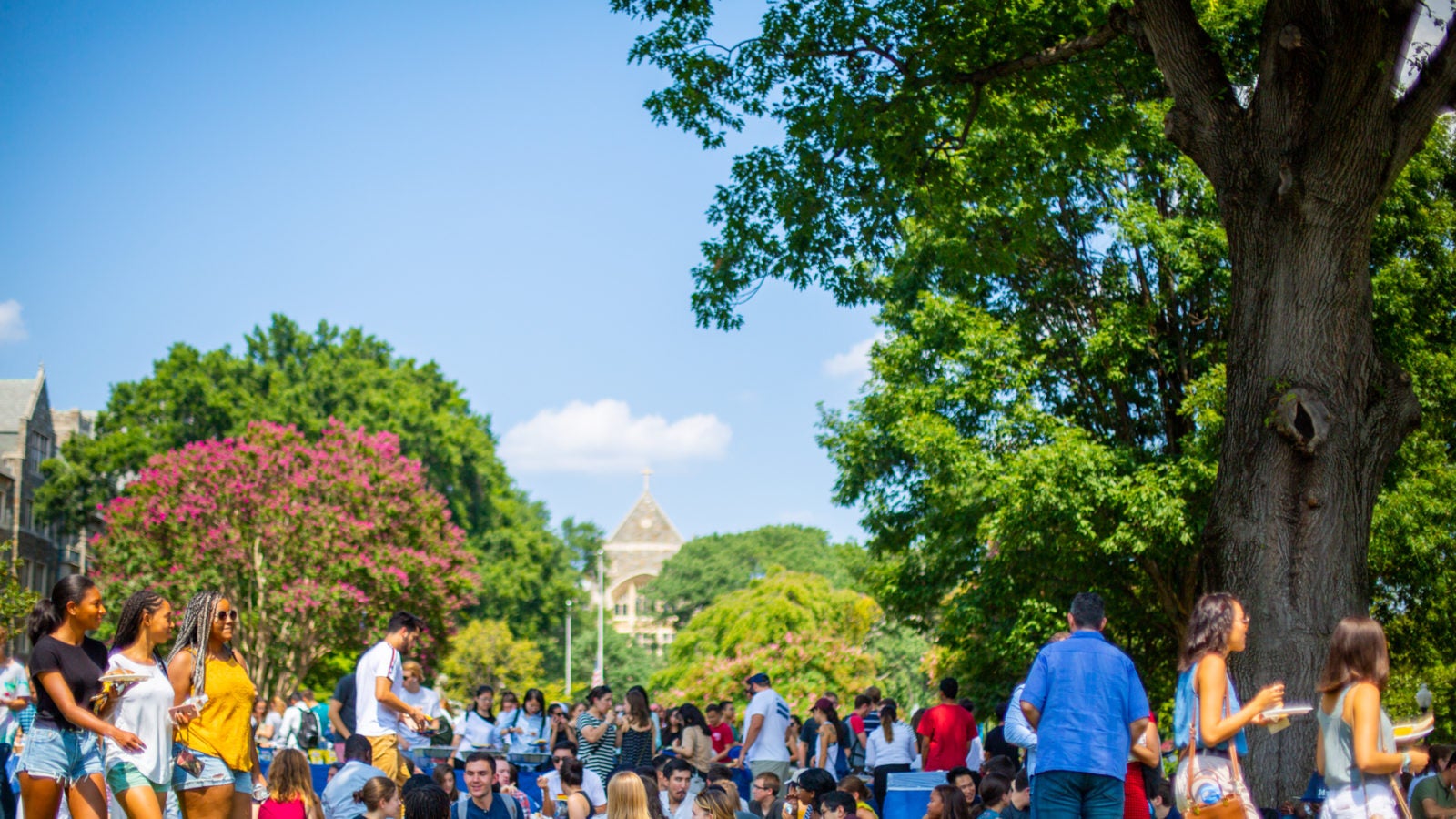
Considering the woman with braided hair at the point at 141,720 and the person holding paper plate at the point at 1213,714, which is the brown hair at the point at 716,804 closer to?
the person holding paper plate at the point at 1213,714

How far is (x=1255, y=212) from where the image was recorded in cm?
1098

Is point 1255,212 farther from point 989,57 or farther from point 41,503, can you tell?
point 41,503

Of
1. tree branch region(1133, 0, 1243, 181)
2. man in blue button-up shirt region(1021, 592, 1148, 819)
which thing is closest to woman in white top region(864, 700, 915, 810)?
tree branch region(1133, 0, 1243, 181)

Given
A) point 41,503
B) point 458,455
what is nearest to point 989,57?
point 458,455

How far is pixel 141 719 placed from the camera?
7.25m

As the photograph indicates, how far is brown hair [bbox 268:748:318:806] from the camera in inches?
382

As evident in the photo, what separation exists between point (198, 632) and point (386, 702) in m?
2.93

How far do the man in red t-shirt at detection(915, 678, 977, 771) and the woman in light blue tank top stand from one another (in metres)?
8.82

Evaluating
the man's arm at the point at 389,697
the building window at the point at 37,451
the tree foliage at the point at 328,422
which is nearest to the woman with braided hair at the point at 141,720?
the man's arm at the point at 389,697

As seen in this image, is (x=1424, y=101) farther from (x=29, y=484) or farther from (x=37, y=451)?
(x=37, y=451)

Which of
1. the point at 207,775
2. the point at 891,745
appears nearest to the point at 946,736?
the point at 891,745

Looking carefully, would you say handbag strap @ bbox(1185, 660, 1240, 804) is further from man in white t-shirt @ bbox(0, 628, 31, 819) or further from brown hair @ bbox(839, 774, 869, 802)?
man in white t-shirt @ bbox(0, 628, 31, 819)

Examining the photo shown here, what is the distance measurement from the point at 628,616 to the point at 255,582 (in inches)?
3373

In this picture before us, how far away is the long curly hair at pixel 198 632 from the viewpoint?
24.7ft
